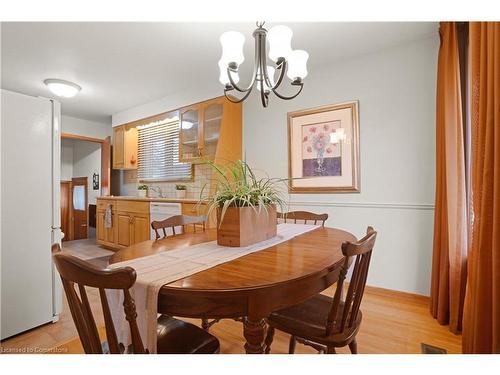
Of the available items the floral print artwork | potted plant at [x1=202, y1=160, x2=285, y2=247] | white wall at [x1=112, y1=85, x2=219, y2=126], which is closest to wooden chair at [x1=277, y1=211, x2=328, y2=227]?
the floral print artwork

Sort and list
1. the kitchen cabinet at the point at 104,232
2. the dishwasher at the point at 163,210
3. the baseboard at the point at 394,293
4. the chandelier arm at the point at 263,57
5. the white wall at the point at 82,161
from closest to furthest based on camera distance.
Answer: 1. the chandelier arm at the point at 263,57
2. the baseboard at the point at 394,293
3. the dishwasher at the point at 163,210
4. the kitchen cabinet at the point at 104,232
5. the white wall at the point at 82,161

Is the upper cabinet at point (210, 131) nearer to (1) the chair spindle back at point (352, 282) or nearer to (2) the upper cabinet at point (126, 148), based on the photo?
(2) the upper cabinet at point (126, 148)

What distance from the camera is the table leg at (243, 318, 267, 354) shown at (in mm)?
809

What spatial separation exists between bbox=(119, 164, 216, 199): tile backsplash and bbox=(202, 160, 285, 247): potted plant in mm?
1766

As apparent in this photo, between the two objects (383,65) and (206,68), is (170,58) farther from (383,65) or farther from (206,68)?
(383,65)

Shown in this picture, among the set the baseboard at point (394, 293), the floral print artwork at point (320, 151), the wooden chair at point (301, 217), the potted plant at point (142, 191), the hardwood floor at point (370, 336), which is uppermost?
the floral print artwork at point (320, 151)

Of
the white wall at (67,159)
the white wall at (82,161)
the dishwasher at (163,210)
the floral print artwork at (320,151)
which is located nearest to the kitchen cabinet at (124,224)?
the dishwasher at (163,210)

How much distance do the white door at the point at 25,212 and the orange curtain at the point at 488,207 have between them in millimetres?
2567

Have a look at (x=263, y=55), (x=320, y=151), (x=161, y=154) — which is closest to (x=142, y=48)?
(x=263, y=55)

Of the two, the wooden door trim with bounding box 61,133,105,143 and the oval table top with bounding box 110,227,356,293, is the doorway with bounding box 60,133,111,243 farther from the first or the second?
the oval table top with bounding box 110,227,356,293

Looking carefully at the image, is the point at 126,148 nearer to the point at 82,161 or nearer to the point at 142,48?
the point at 82,161

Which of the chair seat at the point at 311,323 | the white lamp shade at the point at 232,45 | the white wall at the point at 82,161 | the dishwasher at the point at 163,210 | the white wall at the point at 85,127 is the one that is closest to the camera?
the chair seat at the point at 311,323

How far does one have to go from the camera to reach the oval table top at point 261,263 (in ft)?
2.61

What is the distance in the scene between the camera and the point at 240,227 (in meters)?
1.24
